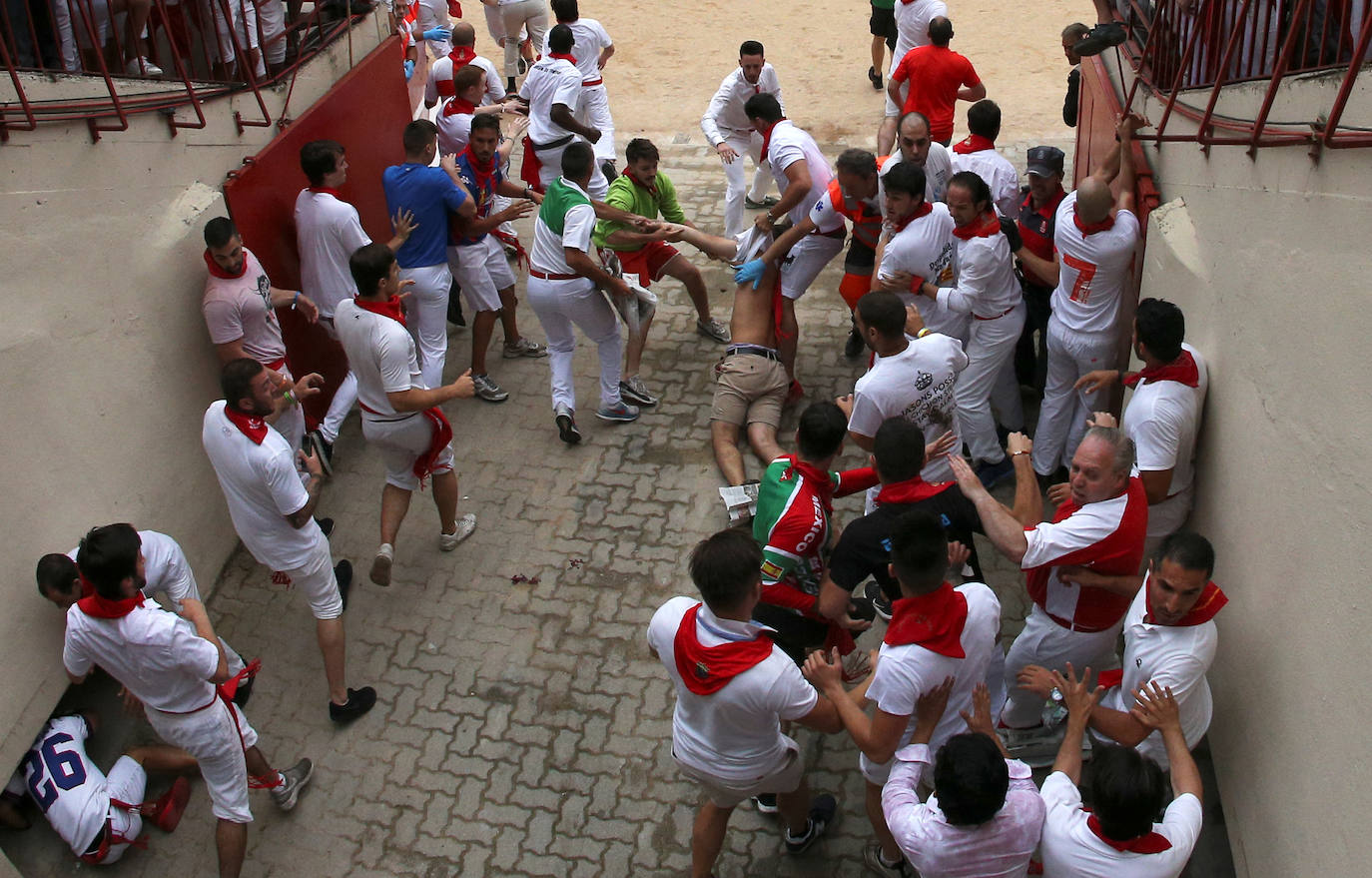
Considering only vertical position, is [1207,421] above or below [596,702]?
above

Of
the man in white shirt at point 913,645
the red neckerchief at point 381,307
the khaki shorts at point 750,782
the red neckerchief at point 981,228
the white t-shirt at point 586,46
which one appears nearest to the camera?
the man in white shirt at point 913,645

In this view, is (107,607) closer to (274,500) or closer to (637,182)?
(274,500)

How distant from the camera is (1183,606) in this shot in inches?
140

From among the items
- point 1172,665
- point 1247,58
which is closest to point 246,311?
point 1172,665

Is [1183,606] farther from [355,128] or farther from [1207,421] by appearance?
[355,128]

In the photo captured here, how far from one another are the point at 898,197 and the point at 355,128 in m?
4.11

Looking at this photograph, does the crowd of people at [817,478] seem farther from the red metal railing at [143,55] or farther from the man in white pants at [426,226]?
the red metal railing at [143,55]

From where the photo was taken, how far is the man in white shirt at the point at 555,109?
322 inches

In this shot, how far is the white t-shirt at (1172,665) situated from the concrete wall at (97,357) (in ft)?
14.5

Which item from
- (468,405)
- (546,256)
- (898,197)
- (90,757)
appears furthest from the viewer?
(468,405)

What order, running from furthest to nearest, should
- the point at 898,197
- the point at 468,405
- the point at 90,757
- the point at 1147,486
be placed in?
1. the point at 468,405
2. the point at 898,197
3. the point at 90,757
4. the point at 1147,486

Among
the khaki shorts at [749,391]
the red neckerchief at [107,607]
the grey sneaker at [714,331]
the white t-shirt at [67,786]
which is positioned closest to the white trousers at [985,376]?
the khaki shorts at [749,391]

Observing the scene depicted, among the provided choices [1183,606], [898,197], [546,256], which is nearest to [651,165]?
[546,256]

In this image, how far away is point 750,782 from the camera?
12.5 feet
